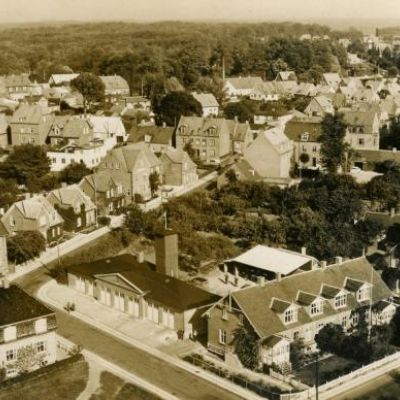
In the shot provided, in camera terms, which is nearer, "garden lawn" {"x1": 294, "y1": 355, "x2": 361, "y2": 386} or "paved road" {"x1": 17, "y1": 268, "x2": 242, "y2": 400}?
"paved road" {"x1": 17, "y1": 268, "x2": 242, "y2": 400}

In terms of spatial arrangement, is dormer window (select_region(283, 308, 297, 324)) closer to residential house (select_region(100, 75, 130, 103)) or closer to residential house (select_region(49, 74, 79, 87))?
residential house (select_region(100, 75, 130, 103))

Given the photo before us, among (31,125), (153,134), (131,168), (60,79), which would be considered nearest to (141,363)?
(131,168)

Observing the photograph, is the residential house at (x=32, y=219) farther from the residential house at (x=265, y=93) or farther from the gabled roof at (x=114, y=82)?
the residential house at (x=265, y=93)

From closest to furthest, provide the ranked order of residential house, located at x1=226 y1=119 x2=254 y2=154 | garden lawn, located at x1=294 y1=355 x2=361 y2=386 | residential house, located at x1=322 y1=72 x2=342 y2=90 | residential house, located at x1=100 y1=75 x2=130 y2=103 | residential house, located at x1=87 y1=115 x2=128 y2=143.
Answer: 1. garden lawn, located at x1=294 y1=355 x2=361 y2=386
2. residential house, located at x1=87 y1=115 x2=128 y2=143
3. residential house, located at x1=226 y1=119 x2=254 y2=154
4. residential house, located at x1=100 y1=75 x2=130 y2=103
5. residential house, located at x1=322 y1=72 x2=342 y2=90

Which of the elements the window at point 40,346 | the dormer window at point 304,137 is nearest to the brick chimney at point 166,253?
the window at point 40,346

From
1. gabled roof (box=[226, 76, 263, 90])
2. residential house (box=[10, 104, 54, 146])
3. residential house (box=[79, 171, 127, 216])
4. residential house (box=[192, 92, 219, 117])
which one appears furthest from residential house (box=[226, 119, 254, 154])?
gabled roof (box=[226, 76, 263, 90])

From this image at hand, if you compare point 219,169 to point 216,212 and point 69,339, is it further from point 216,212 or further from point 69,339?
point 69,339

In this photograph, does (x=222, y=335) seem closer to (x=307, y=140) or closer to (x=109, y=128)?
(x=307, y=140)
